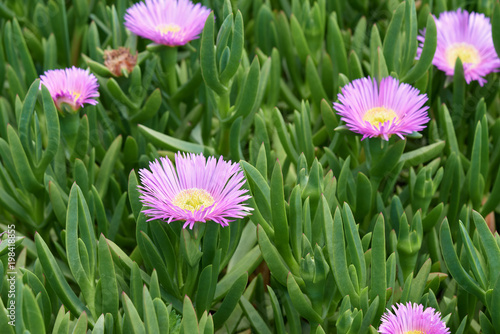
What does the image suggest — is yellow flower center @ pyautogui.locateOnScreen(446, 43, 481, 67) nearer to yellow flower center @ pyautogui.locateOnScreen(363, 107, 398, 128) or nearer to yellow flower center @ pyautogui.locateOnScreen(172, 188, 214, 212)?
yellow flower center @ pyautogui.locateOnScreen(363, 107, 398, 128)

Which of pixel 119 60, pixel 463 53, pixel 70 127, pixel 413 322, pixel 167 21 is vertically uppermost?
pixel 463 53

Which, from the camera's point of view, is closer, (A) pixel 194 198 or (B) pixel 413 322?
(B) pixel 413 322

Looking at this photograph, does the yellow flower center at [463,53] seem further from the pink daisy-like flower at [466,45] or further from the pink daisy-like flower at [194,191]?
the pink daisy-like flower at [194,191]

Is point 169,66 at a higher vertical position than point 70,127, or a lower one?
higher

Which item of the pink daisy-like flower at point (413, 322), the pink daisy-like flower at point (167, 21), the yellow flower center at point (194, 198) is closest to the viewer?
the pink daisy-like flower at point (413, 322)

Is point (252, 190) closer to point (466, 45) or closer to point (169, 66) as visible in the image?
point (169, 66)

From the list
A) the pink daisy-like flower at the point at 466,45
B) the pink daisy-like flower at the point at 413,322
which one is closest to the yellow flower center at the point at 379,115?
the pink daisy-like flower at the point at 466,45

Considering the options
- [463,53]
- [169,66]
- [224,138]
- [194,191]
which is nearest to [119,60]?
[169,66]

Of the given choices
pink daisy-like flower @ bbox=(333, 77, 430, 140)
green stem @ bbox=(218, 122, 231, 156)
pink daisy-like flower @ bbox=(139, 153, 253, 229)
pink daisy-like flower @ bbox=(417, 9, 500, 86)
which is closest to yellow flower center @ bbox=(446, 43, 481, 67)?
pink daisy-like flower @ bbox=(417, 9, 500, 86)
